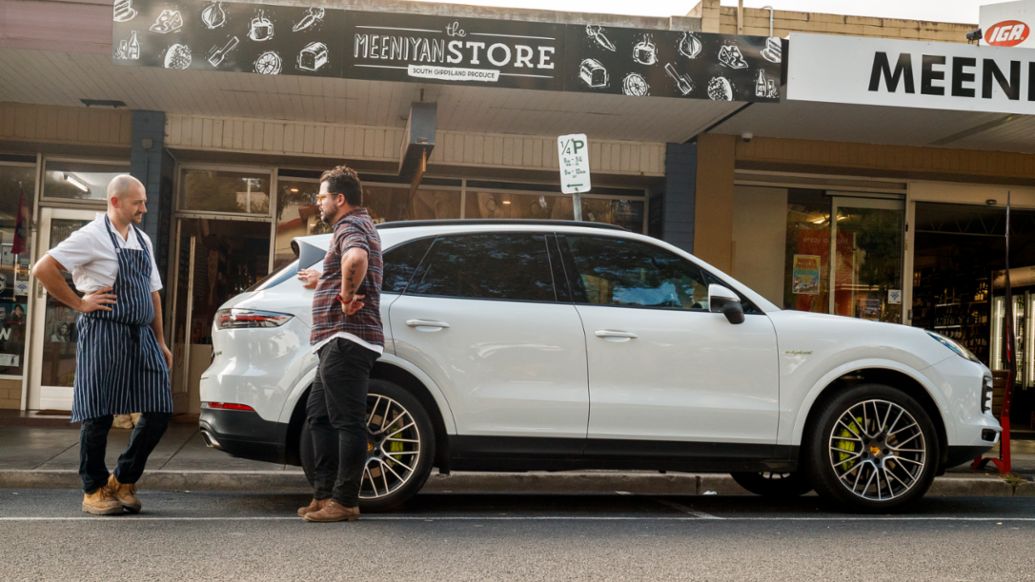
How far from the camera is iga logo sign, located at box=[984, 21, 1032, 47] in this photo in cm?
1097

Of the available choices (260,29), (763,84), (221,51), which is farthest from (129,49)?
(763,84)

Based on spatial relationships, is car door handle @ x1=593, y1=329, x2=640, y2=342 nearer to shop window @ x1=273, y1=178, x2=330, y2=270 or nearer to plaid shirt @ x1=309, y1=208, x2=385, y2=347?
plaid shirt @ x1=309, y1=208, x2=385, y2=347

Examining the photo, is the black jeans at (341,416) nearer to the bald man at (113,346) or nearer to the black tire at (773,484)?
the bald man at (113,346)

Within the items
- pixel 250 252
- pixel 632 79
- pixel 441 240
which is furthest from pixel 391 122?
pixel 441 240

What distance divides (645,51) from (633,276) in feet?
12.0

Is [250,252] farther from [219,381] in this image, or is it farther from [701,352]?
[701,352]

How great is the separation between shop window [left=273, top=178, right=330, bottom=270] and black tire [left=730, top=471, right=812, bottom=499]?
6546mm

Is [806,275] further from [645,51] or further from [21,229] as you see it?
[21,229]

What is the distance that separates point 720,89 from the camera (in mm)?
9688

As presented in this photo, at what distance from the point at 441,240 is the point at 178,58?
4057mm

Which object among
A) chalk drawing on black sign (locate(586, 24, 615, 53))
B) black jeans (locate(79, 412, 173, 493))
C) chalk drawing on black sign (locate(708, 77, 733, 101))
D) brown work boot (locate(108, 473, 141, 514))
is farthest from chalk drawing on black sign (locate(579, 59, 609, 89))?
brown work boot (locate(108, 473, 141, 514))

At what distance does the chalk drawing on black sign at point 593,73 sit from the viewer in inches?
375

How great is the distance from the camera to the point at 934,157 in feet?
41.2

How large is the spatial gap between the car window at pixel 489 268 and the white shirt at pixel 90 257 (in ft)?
5.35
